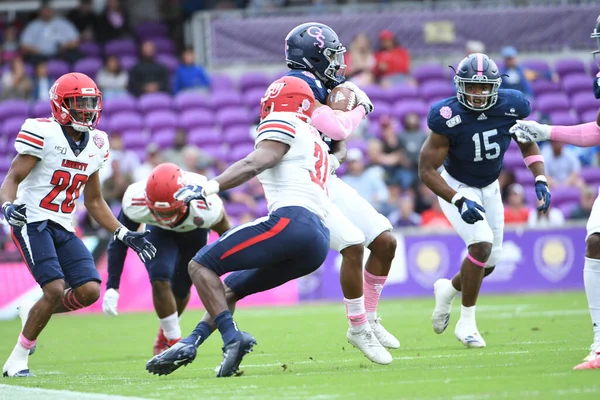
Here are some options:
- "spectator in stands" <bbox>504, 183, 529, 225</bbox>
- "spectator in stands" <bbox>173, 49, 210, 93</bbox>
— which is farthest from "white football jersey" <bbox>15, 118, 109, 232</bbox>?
"spectator in stands" <bbox>173, 49, 210, 93</bbox>

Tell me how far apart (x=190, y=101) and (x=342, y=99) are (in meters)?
10.0

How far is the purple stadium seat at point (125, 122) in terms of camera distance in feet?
54.0

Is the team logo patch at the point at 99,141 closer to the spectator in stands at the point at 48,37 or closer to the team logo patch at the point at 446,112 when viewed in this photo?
the team logo patch at the point at 446,112

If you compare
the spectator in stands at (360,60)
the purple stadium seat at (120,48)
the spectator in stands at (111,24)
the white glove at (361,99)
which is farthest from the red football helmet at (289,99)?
the spectator in stands at (111,24)

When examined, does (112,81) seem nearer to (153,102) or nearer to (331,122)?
(153,102)

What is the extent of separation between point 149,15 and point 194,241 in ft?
39.4

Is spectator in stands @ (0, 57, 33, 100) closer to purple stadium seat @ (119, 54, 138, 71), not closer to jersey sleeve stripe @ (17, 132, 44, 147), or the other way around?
purple stadium seat @ (119, 54, 138, 71)

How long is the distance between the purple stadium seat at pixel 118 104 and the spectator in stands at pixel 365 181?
13.1ft

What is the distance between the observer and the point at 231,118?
16.8 metres

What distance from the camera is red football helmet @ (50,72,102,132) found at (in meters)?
7.34

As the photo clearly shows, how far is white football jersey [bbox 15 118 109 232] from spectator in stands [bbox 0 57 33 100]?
9.78 m

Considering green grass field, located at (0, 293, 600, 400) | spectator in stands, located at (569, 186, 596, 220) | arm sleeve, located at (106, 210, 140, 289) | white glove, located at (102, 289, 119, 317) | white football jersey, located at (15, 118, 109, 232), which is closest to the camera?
green grass field, located at (0, 293, 600, 400)

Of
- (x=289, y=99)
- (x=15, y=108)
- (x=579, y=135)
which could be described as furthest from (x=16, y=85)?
(x=579, y=135)

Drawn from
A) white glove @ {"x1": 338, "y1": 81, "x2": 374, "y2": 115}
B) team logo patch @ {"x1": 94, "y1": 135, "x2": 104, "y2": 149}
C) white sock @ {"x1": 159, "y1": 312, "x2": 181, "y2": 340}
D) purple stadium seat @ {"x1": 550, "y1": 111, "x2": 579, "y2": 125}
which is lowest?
purple stadium seat @ {"x1": 550, "y1": 111, "x2": 579, "y2": 125}
